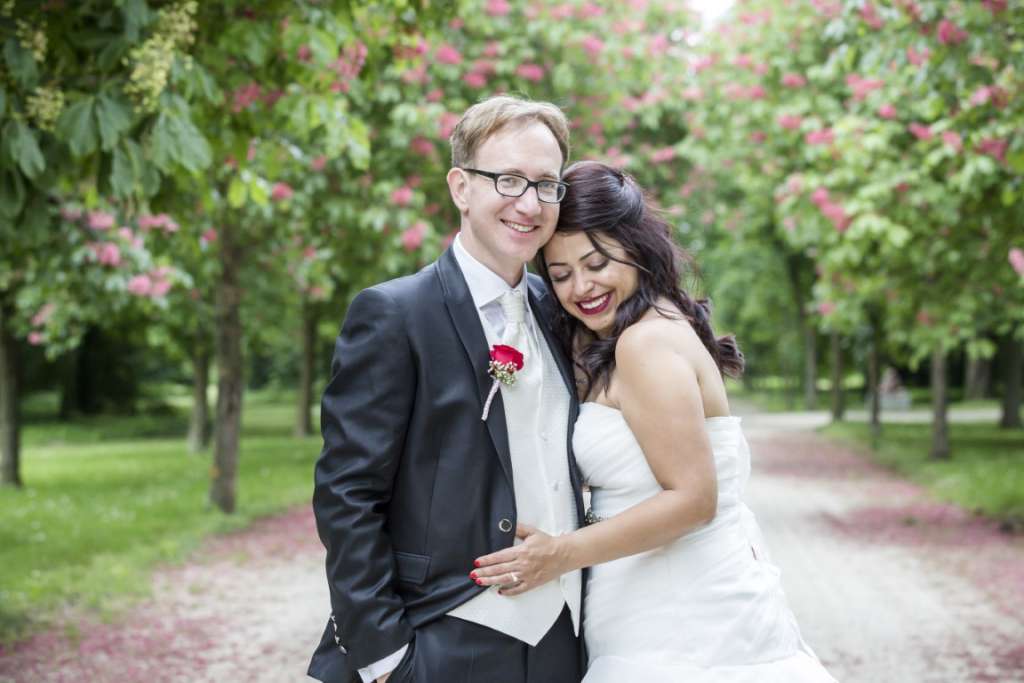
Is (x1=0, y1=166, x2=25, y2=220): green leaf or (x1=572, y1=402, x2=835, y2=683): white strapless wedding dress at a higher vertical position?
(x1=0, y1=166, x2=25, y2=220): green leaf

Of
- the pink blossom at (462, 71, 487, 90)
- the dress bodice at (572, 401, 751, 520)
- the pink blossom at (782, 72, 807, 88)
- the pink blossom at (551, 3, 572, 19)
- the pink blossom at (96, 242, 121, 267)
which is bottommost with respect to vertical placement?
the dress bodice at (572, 401, 751, 520)

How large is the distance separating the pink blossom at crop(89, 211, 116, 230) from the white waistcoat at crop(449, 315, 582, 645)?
7.60m

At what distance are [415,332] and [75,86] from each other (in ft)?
8.33

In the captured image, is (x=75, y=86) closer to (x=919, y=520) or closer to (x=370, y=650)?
(x=370, y=650)

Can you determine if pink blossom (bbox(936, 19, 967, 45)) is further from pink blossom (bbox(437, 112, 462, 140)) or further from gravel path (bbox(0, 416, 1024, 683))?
pink blossom (bbox(437, 112, 462, 140))

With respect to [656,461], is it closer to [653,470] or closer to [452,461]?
[653,470]

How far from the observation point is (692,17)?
14852 mm

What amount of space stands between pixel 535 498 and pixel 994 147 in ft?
25.2

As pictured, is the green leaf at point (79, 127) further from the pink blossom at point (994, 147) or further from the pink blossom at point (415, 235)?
the pink blossom at point (994, 147)

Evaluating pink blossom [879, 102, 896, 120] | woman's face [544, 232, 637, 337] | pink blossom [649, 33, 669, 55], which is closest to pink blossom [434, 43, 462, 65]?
pink blossom [649, 33, 669, 55]

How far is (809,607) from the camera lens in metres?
8.76

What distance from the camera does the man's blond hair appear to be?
298cm

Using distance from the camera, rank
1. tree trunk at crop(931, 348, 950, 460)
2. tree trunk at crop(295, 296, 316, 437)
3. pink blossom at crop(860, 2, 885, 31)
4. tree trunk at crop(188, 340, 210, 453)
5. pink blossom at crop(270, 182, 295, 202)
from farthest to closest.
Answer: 1. tree trunk at crop(295, 296, 316, 437)
2. tree trunk at crop(188, 340, 210, 453)
3. tree trunk at crop(931, 348, 950, 460)
4. pink blossom at crop(270, 182, 295, 202)
5. pink blossom at crop(860, 2, 885, 31)

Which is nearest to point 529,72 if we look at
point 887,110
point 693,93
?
point 887,110
